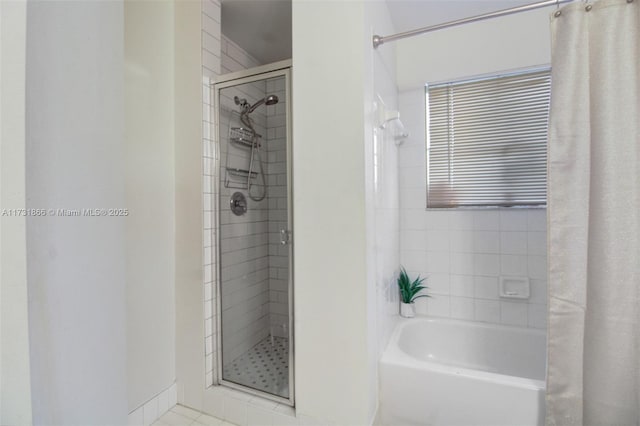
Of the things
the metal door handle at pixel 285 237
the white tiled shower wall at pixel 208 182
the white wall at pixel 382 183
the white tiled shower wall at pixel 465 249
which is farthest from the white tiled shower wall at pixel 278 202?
the white tiled shower wall at pixel 465 249

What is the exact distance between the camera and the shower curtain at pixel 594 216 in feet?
3.94

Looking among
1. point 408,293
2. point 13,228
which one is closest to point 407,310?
point 408,293

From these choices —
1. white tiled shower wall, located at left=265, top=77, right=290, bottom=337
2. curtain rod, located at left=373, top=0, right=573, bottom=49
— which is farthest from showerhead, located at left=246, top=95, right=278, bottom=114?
curtain rod, located at left=373, top=0, right=573, bottom=49

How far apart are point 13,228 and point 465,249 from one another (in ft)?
7.67

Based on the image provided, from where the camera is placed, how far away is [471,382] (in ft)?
4.81

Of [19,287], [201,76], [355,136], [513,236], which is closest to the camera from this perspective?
[19,287]

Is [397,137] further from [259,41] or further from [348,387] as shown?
[348,387]

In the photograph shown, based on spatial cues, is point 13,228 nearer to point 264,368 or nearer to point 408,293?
point 264,368

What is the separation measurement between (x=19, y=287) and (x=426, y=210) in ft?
7.28

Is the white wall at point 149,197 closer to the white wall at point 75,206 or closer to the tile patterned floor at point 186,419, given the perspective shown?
the tile patterned floor at point 186,419

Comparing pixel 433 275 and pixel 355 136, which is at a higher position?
pixel 355 136

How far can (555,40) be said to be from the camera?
1.32 metres

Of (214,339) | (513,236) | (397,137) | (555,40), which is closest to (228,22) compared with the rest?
(397,137)

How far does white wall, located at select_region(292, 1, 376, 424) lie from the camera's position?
1.37 metres
